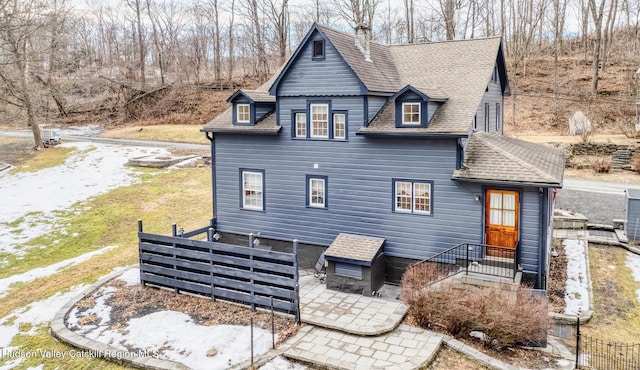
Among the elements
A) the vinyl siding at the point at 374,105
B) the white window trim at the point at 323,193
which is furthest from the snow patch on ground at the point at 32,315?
the vinyl siding at the point at 374,105

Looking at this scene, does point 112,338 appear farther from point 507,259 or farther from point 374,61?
point 374,61

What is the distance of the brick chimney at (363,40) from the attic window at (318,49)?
1592 mm

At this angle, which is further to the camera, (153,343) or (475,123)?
(475,123)

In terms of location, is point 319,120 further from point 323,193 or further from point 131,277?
point 131,277

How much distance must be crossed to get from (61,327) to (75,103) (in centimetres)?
4934

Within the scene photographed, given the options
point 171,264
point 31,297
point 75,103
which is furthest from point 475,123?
point 75,103

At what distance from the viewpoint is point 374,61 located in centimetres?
1666

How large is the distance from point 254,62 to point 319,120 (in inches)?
1673

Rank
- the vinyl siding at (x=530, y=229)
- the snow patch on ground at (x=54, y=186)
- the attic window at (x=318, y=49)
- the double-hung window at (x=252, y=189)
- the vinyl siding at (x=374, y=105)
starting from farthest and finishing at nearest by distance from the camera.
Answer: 1. the snow patch on ground at (x=54, y=186)
2. the double-hung window at (x=252, y=189)
3. the attic window at (x=318, y=49)
4. the vinyl siding at (x=374, y=105)
5. the vinyl siding at (x=530, y=229)

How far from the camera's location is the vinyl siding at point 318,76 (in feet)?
49.2

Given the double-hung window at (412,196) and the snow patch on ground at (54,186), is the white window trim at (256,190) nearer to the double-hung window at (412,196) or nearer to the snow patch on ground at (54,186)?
the double-hung window at (412,196)

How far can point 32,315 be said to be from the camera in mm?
12695

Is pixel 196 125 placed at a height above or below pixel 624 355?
above

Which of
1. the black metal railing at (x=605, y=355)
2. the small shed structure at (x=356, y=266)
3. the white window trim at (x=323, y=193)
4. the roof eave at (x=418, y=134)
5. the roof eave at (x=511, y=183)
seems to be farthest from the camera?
the white window trim at (x=323, y=193)
